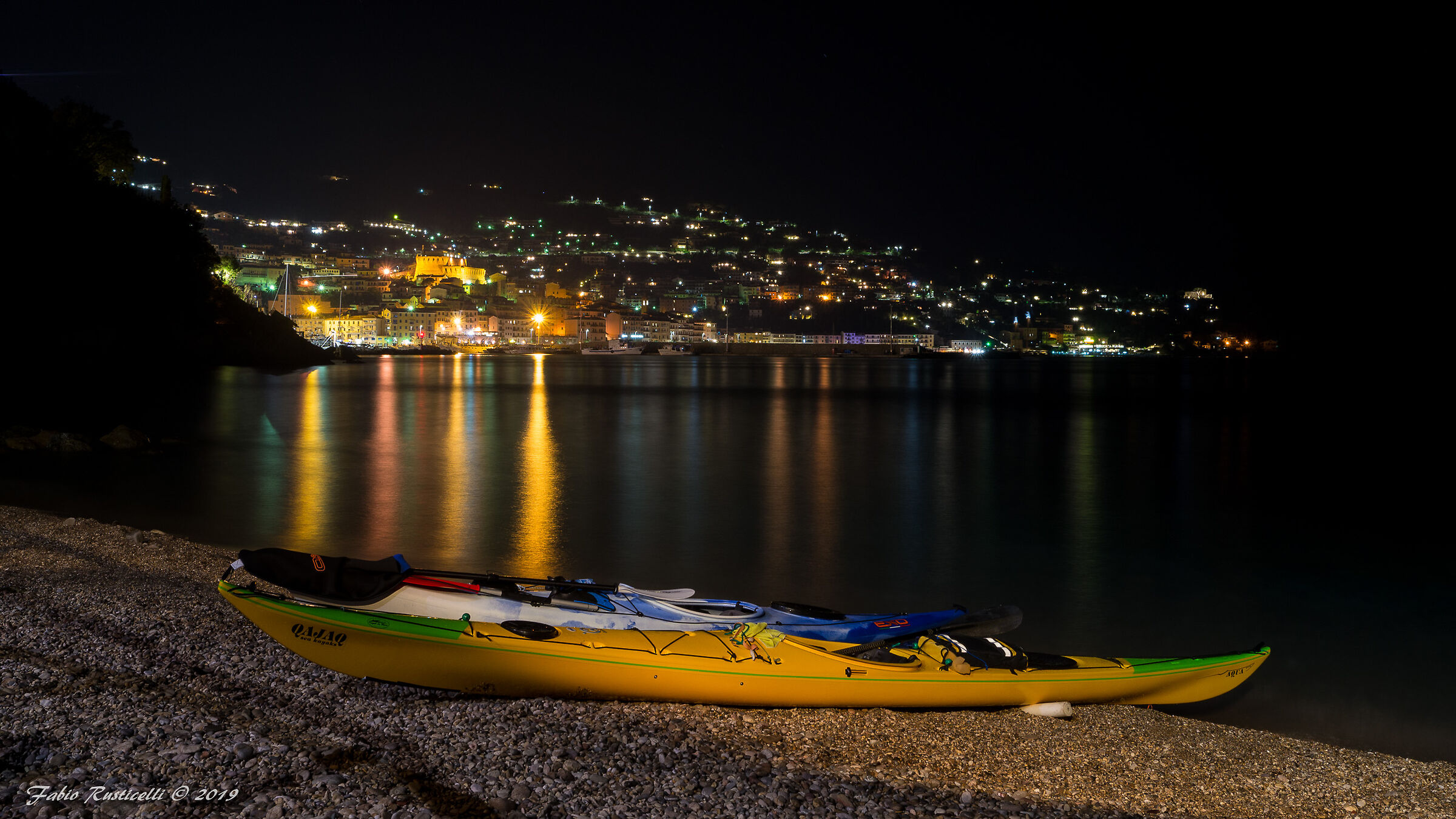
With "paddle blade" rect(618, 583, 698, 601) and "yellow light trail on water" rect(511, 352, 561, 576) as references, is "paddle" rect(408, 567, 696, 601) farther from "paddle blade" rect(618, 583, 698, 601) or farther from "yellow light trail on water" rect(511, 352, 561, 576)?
"yellow light trail on water" rect(511, 352, 561, 576)

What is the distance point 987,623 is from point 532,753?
115 inches

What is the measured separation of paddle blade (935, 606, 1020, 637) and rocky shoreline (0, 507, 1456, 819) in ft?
2.19

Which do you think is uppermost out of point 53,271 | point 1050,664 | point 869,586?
point 53,271

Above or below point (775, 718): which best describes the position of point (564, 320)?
above

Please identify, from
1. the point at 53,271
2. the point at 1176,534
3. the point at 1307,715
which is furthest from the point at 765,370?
the point at 1307,715

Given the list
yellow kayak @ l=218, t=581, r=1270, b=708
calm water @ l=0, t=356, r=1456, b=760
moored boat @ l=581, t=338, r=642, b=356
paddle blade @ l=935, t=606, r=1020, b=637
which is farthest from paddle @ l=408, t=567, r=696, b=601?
moored boat @ l=581, t=338, r=642, b=356

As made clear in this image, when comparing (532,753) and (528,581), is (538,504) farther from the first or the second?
(532,753)

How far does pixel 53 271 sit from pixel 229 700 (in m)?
27.8

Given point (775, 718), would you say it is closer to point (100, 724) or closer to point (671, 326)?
point (100, 724)

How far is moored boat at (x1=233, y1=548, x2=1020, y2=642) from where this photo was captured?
188 inches

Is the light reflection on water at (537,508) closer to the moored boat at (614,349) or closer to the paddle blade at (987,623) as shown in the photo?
the paddle blade at (987,623)

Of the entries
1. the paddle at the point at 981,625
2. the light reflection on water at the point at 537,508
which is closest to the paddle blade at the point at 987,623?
the paddle at the point at 981,625

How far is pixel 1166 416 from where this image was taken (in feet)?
104

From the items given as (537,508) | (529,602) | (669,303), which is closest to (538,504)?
(537,508)
